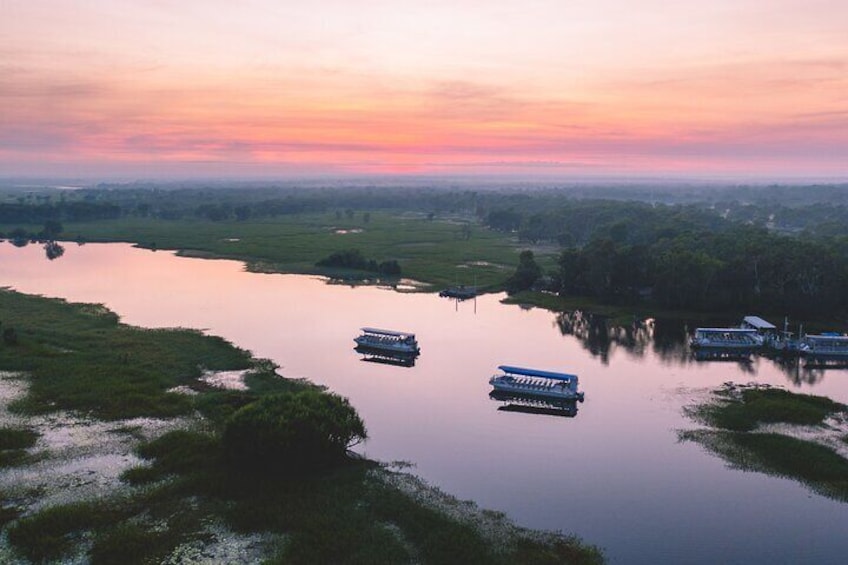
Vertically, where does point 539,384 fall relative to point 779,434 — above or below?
above

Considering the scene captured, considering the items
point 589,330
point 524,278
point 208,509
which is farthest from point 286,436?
point 524,278

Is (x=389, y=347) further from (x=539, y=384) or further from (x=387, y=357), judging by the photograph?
(x=539, y=384)

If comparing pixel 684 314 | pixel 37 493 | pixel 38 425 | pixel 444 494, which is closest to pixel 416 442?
pixel 444 494

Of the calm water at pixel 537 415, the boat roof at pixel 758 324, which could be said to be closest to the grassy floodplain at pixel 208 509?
the calm water at pixel 537 415

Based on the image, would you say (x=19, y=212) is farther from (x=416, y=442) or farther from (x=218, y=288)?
(x=416, y=442)

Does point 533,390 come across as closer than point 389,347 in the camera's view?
Yes

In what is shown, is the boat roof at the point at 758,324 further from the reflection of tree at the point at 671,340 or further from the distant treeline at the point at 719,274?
the distant treeline at the point at 719,274
